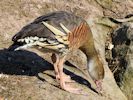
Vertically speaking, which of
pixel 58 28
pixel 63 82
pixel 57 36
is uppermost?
pixel 58 28

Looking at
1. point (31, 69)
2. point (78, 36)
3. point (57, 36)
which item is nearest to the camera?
point (57, 36)

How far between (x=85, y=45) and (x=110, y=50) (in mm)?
2431

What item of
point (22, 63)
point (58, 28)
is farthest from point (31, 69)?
point (58, 28)

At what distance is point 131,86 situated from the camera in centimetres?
873

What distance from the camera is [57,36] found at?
6.87m

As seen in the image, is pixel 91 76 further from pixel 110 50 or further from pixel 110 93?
pixel 110 50

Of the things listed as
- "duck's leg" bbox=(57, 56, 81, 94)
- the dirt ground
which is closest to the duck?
"duck's leg" bbox=(57, 56, 81, 94)

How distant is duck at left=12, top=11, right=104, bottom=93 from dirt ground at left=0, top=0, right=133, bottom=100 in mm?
304

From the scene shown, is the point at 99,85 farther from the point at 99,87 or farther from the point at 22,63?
the point at 22,63

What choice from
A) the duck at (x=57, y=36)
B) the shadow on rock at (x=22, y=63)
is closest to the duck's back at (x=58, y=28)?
the duck at (x=57, y=36)

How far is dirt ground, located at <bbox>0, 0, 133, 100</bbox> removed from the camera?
708cm

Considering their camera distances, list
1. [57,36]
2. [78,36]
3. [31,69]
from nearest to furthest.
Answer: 1. [57,36]
2. [78,36]
3. [31,69]

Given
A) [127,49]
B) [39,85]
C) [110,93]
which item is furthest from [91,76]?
[127,49]

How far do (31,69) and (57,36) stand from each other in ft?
3.98
